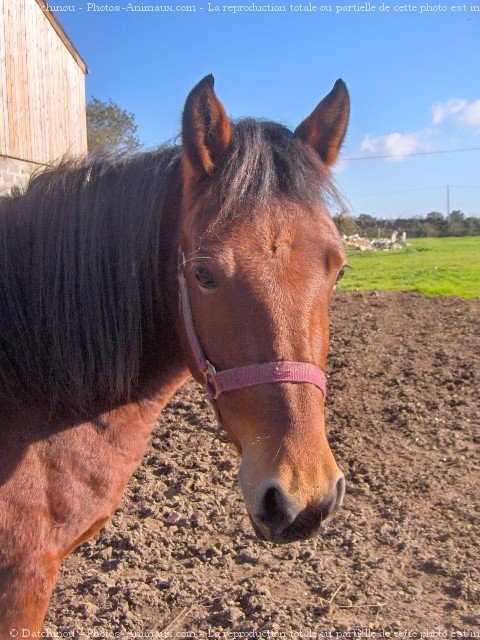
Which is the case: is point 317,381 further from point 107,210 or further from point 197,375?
point 107,210

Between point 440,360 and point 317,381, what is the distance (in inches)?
252

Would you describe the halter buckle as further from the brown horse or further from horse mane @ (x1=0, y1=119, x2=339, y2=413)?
horse mane @ (x1=0, y1=119, x2=339, y2=413)

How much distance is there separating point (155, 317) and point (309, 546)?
2397mm

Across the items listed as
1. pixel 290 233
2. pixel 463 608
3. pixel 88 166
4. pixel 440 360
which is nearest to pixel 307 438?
pixel 290 233

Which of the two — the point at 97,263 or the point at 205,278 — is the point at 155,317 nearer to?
the point at 97,263

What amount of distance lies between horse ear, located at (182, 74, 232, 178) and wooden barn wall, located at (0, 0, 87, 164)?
6.82 metres

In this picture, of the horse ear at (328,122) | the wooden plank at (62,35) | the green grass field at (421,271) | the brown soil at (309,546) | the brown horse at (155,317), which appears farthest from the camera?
the green grass field at (421,271)

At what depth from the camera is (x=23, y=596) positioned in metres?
1.90

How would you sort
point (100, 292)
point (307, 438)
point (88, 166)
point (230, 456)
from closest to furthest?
point (307, 438)
point (100, 292)
point (88, 166)
point (230, 456)

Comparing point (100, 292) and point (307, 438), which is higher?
point (100, 292)

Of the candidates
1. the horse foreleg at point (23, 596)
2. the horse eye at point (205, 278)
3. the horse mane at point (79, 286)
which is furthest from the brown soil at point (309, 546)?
the horse eye at point (205, 278)

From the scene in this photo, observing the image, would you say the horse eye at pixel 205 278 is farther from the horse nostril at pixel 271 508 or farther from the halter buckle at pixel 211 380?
the horse nostril at pixel 271 508

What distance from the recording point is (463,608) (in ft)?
10.4

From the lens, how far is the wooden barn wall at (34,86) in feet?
28.2
